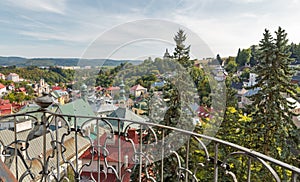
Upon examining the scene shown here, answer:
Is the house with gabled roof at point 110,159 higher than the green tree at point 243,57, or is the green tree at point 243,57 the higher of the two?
the green tree at point 243,57

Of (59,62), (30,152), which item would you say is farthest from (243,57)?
(30,152)

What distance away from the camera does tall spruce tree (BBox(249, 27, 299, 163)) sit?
6.89 metres

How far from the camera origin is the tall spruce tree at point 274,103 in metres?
6.89

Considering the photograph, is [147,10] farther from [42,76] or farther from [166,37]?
[42,76]

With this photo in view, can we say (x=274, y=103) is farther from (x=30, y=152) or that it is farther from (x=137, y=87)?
(x=30, y=152)

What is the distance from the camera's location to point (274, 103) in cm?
704

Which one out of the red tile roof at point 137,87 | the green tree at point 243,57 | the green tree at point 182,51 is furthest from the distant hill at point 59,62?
the green tree at point 243,57

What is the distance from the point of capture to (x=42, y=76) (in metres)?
3.22

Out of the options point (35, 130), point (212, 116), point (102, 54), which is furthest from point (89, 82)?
point (212, 116)

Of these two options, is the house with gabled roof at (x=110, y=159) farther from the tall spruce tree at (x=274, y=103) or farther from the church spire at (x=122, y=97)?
the tall spruce tree at (x=274, y=103)

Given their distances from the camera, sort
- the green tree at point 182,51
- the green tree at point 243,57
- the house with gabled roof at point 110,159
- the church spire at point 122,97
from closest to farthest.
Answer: the house with gabled roof at point 110,159 < the church spire at point 122,97 < the green tree at point 182,51 < the green tree at point 243,57

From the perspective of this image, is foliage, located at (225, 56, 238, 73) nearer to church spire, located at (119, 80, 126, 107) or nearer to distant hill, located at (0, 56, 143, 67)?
church spire, located at (119, 80, 126, 107)

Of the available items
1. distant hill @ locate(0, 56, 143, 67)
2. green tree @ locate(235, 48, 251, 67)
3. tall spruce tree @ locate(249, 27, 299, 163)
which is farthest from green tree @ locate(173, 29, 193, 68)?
green tree @ locate(235, 48, 251, 67)

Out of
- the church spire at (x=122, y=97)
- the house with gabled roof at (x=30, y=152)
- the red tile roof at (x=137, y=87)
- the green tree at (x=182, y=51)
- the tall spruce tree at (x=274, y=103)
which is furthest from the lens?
the tall spruce tree at (x=274, y=103)
